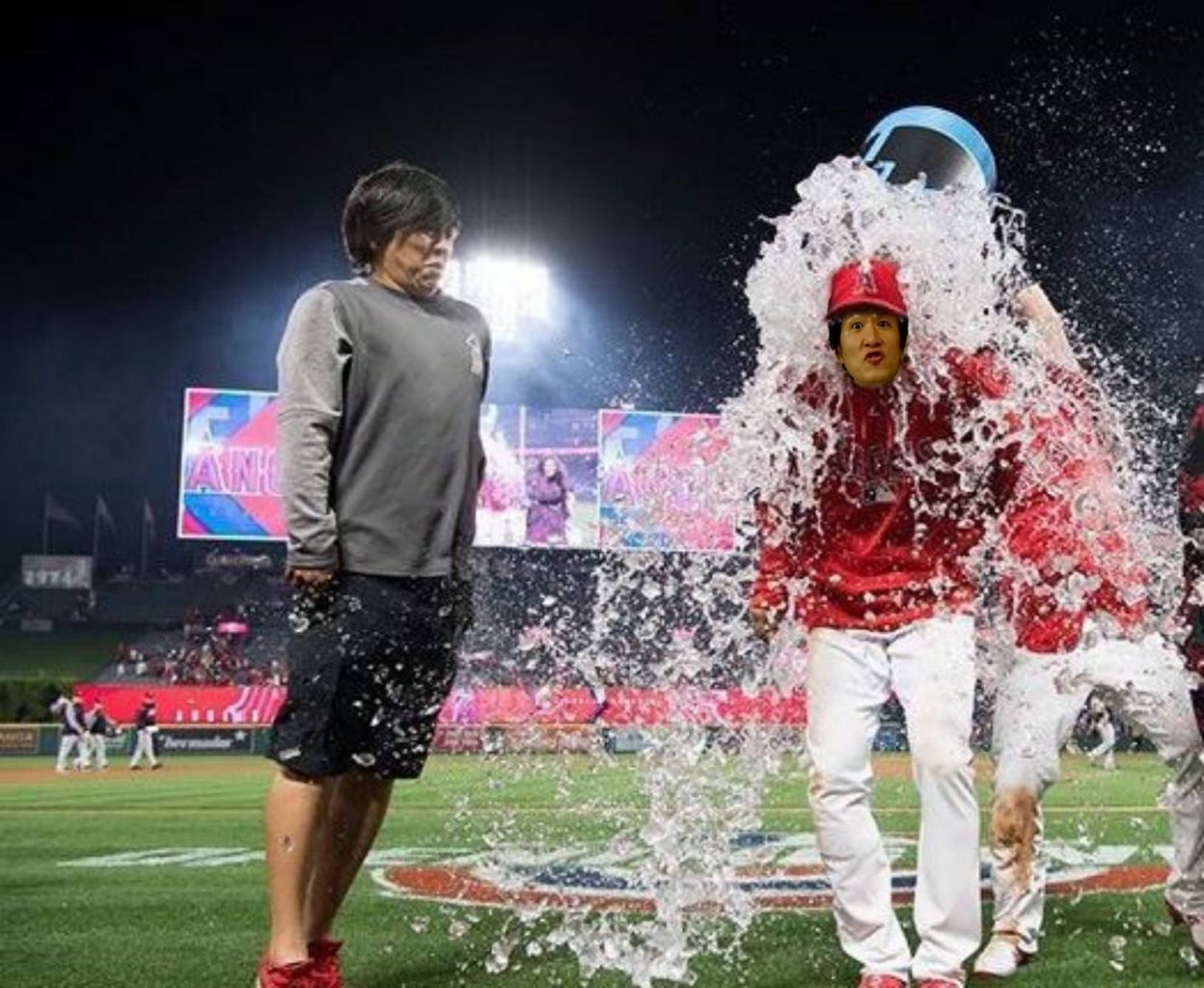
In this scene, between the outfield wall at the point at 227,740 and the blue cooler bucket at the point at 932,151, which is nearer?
the blue cooler bucket at the point at 932,151

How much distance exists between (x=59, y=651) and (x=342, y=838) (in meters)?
41.6

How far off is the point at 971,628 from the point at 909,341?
0.78 meters

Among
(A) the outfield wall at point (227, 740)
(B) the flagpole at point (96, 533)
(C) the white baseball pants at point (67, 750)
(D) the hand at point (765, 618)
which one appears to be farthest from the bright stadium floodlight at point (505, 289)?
(D) the hand at point (765, 618)

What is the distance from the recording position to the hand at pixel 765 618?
3.84 m

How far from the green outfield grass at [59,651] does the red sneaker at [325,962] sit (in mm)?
37268

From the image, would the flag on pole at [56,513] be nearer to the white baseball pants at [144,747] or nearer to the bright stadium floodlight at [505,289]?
the bright stadium floodlight at [505,289]

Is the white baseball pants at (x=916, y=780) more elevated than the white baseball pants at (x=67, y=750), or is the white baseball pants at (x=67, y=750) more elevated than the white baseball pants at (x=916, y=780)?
the white baseball pants at (x=916, y=780)

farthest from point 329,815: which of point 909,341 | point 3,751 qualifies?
point 3,751

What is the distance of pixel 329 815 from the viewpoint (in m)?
3.56

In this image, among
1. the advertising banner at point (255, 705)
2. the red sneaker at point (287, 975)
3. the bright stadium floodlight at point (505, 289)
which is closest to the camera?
the red sneaker at point (287, 975)

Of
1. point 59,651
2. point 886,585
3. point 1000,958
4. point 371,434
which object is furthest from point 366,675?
point 59,651

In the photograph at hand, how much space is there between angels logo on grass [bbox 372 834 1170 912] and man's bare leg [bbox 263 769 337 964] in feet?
6.53

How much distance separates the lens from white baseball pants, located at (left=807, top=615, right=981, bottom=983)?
11.4 feet

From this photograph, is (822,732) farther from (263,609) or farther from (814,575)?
(263,609)
